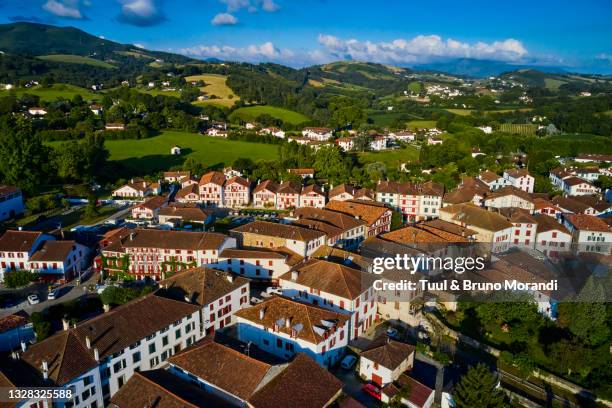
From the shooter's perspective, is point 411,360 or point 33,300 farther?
point 33,300

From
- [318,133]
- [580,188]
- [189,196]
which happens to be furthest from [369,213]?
[318,133]

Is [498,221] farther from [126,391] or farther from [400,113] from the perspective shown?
[400,113]

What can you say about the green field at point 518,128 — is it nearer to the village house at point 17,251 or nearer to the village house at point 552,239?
the village house at point 552,239

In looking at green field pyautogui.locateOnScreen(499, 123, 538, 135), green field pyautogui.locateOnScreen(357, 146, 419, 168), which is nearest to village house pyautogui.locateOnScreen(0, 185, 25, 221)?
green field pyautogui.locateOnScreen(357, 146, 419, 168)

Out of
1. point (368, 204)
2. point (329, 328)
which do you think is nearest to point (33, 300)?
point (329, 328)

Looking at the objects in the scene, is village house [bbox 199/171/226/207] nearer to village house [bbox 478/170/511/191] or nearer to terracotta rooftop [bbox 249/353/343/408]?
village house [bbox 478/170/511/191]

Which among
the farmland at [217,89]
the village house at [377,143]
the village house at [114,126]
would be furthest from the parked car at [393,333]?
the farmland at [217,89]
